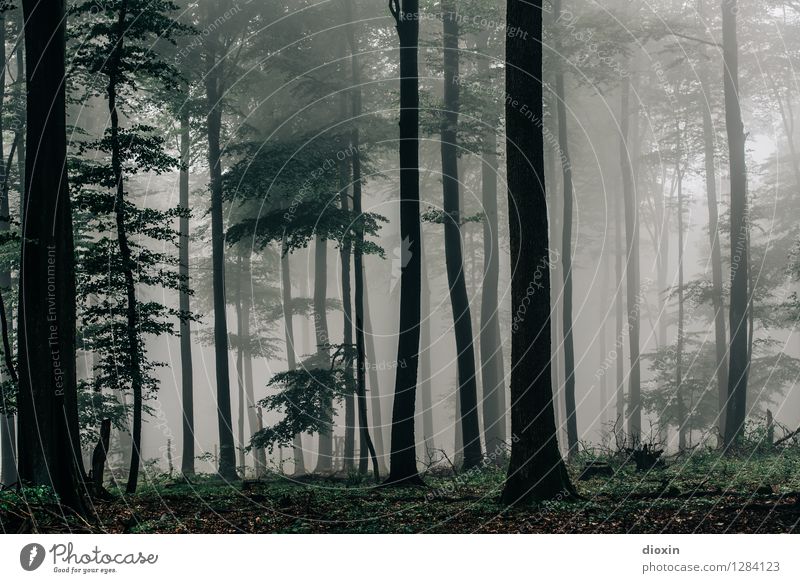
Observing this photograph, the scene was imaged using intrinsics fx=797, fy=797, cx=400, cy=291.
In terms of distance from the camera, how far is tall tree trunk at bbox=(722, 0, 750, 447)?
20.4 m

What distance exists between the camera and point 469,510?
37.7ft

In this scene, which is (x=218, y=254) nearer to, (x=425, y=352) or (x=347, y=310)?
(x=347, y=310)

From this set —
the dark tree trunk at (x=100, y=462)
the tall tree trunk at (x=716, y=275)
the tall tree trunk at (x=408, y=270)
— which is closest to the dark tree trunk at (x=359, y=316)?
the tall tree trunk at (x=408, y=270)

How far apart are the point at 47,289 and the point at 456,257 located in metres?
11.2

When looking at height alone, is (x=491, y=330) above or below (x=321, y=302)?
below

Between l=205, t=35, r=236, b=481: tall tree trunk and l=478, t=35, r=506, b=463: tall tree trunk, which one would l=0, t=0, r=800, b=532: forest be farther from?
l=478, t=35, r=506, b=463: tall tree trunk

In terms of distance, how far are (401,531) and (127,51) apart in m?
10.3

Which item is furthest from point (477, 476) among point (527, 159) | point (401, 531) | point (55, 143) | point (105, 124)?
point (105, 124)

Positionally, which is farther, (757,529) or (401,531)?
(401,531)

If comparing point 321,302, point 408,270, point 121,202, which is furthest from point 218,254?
point 408,270

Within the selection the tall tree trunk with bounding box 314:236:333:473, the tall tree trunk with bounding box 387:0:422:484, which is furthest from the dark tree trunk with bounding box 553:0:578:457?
the tall tree trunk with bounding box 387:0:422:484

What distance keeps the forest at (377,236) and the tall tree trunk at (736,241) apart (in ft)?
0.29

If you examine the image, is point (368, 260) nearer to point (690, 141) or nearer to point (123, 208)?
point (690, 141)

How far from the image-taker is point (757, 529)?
9.18m
